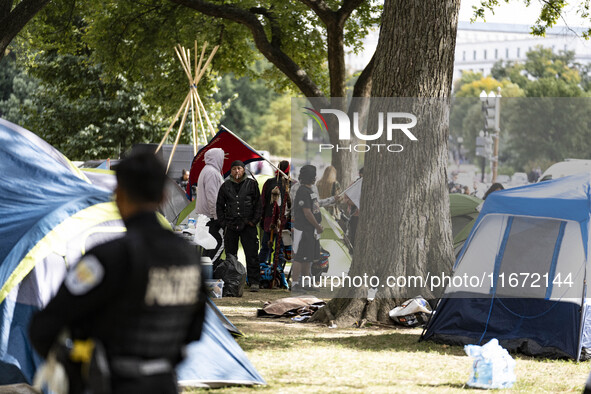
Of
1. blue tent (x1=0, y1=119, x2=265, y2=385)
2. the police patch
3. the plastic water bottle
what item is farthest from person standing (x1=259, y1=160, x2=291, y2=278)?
the police patch

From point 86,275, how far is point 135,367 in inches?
14.5

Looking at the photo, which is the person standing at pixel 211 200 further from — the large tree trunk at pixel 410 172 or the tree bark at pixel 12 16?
the tree bark at pixel 12 16

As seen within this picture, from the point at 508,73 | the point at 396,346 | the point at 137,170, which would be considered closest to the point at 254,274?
the point at 396,346

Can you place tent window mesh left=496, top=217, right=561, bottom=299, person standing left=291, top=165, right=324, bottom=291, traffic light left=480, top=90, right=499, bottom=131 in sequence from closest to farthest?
tent window mesh left=496, top=217, right=561, bottom=299, person standing left=291, top=165, right=324, bottom=291, traffic light left=480, top=90, right=499, bottom=131

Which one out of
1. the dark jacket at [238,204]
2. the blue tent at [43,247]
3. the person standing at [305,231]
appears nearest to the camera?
the blue tent at [43,247]

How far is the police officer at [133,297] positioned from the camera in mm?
3070

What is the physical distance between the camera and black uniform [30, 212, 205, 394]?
121 inches

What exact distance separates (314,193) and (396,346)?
254 cm

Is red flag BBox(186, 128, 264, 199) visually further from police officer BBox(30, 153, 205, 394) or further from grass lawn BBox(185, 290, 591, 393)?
police officer BBox(30, 153, 205, 394)

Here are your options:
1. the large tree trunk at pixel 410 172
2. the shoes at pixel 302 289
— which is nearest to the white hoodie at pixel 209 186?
the shoes at pixel 302 289

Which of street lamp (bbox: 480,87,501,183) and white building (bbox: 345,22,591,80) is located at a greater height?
white building (bbox: 345,22,591,80)

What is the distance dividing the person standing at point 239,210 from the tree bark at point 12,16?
3899mm

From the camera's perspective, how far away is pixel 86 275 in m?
3.05

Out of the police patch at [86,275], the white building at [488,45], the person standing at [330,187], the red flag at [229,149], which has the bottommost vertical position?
the police patch at [86,275]
